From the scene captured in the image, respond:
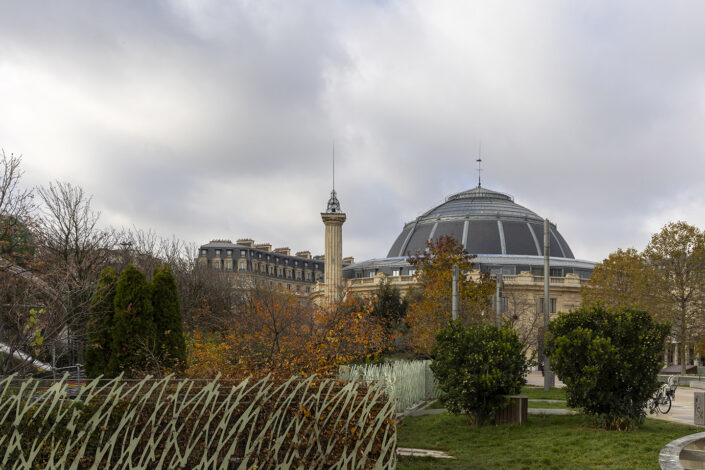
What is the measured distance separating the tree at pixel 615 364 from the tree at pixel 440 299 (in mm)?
14451

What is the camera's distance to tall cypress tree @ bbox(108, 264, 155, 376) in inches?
675

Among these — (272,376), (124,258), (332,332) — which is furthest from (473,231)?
(272,376)

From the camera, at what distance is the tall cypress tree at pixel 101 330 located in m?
17.3

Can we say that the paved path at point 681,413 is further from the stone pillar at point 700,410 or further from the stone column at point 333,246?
the stone column at point 333,246

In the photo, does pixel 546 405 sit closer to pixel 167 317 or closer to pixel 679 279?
pixel 167 317

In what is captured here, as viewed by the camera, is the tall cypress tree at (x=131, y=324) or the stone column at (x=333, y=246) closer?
the tall cypress tree at (x=131, y=324)

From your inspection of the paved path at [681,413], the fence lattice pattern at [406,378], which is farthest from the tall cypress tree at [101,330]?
the paved path at [681,413]

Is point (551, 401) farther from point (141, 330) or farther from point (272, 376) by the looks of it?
point (272, 376)

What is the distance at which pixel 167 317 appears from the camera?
18.2 m

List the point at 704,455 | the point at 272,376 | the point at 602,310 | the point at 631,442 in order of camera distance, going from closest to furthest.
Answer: the point at 272,376, the point at 704,455, the point at 631,442, the point at 602,310

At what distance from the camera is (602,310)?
14695 mm

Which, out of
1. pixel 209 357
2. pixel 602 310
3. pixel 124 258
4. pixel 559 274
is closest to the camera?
pixel 602 310

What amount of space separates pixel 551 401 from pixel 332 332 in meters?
8.96

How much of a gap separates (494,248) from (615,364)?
63116 millimetres
